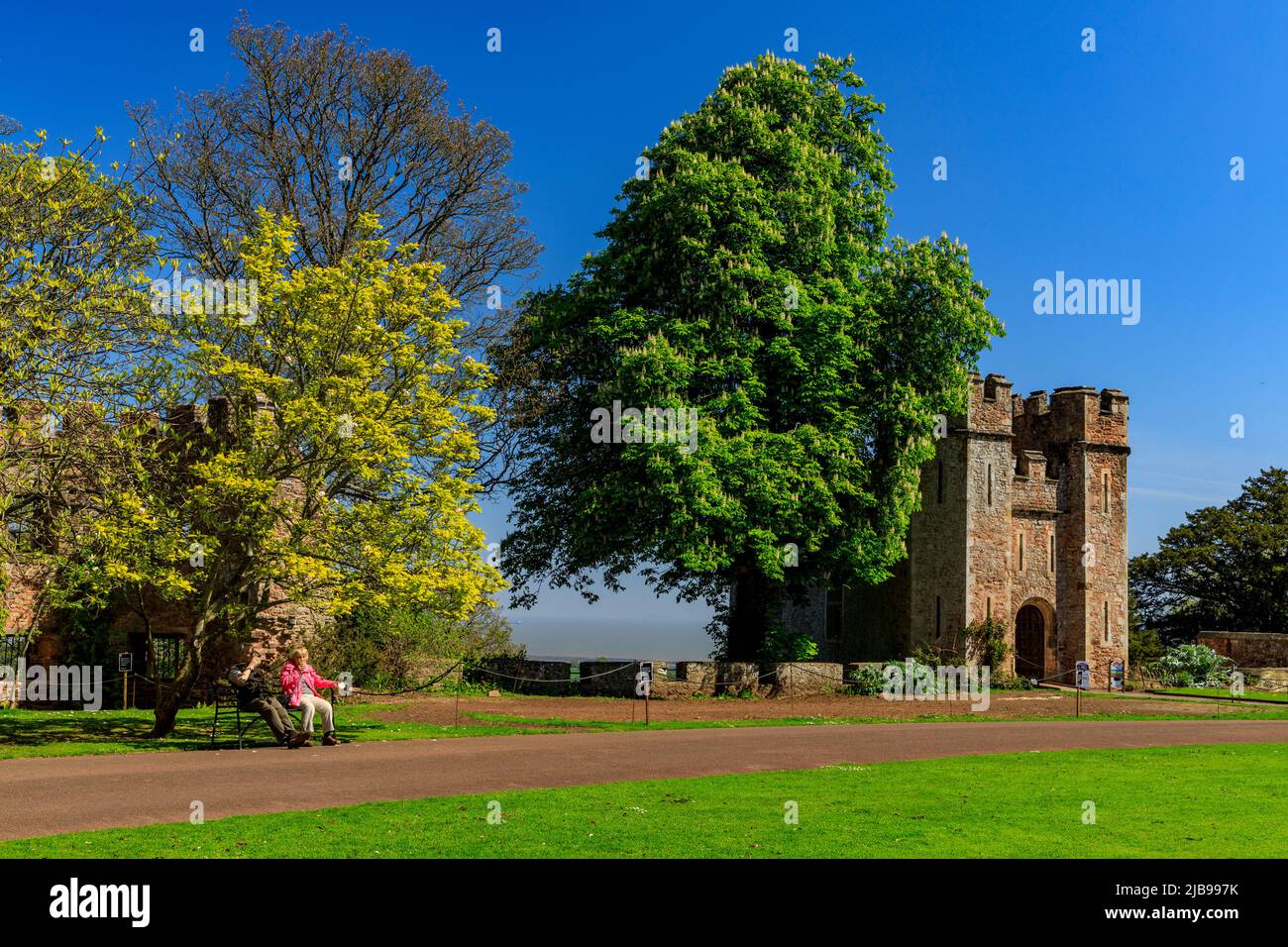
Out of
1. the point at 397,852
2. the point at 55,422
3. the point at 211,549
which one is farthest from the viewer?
the point at 211,549

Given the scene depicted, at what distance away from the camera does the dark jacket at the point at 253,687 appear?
19375mm

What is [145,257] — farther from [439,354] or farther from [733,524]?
[733,524]

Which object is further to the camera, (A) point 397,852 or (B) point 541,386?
(B) point 541,386

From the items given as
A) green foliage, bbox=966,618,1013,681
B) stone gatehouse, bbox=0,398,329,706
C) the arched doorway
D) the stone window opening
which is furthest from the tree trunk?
the stone window opening

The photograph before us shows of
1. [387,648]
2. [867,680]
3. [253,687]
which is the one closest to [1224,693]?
[867,680]

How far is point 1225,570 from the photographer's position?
58531 millimetres

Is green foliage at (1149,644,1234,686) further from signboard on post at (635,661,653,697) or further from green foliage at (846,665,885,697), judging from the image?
signboard on post at (635,661,653,697)

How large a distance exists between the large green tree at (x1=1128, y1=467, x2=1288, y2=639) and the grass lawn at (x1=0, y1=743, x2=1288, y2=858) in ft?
152

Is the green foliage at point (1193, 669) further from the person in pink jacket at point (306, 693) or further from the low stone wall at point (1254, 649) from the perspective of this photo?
the person in pink jacket at point (306, 693)

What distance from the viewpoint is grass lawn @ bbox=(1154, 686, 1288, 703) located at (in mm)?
37812

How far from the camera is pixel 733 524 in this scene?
99.1 ft

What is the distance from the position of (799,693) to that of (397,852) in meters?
23.2
